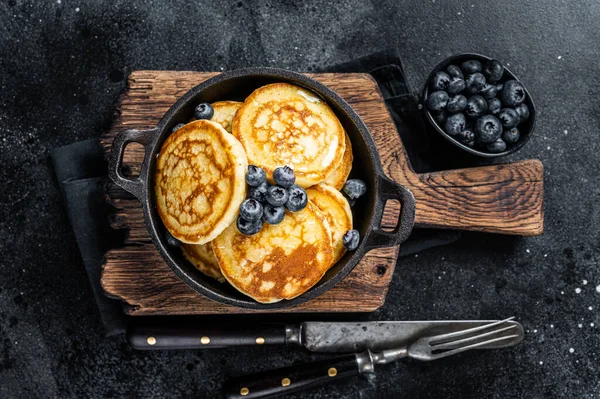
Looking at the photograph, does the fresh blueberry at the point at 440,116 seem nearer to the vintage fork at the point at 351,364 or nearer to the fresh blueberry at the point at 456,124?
the fresh blueberry at the point at 456,124

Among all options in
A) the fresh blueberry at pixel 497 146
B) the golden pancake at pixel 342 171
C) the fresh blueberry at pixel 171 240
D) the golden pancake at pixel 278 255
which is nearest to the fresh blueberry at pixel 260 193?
the golden pancake at pixel 278 255

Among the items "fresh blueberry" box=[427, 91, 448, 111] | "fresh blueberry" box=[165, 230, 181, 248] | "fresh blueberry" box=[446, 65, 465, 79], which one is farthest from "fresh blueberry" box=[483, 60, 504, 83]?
"fresh blueberry" box=[165, 230, 181, 248]

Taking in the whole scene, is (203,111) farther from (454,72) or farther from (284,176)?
(454,72)

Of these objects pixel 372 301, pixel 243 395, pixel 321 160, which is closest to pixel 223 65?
pixel 321 160

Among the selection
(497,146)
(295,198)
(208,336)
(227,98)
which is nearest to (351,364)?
(208,336)

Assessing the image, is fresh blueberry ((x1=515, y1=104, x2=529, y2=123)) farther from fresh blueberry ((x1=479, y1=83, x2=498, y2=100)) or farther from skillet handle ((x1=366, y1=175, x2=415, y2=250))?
skillet handle ((x1=366, y1=175, x2=415, y2=250))

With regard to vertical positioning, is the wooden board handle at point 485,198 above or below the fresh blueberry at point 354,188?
below

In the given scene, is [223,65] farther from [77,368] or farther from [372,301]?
[77,368]

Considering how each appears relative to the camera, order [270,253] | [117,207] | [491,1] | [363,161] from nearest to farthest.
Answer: [270,253], [363,161], [117,207], [491,1]
